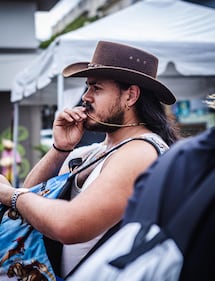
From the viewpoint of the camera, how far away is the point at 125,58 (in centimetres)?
198

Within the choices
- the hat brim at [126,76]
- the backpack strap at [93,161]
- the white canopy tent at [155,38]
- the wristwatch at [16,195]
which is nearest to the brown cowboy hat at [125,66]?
the hat brim at [126,76]

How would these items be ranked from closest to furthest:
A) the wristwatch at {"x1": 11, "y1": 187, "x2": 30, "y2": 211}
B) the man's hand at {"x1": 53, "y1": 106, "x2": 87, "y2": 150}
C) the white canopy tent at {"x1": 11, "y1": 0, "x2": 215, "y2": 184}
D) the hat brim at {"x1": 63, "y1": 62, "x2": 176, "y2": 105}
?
the wristwatch at {"x1": 11, "y1": 187, "x2": 30, "y2": 211}, the hat brim at {"x1": 63, "y1": 62, "x2": 176, "y2": 105}, the man's hand at {"x1": 53, "y1": 106, "x2": 87, "y2": 150}, the white canopy tent at {"x1": 11, "y1": 0, "x2": 215, "y2": 184}

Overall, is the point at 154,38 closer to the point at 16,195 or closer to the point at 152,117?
the point at 152,117

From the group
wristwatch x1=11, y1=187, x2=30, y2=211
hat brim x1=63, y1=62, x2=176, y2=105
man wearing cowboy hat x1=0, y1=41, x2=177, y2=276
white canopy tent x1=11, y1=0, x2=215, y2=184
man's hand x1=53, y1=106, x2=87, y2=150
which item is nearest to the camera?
man wearing cowboy hat x1=0, y1=41, x2=177, y2=276

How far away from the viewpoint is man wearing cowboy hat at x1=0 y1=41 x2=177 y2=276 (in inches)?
62.2

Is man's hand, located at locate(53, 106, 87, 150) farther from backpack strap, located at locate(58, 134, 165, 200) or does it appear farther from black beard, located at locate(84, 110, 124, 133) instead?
backpack strap, located at locate(58, 134, 165, 200)

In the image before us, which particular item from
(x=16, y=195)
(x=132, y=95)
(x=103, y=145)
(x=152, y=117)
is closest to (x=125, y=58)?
(x=132, y=95)

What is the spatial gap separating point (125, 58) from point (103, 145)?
365 millimetres

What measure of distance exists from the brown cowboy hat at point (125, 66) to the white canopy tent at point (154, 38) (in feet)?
8.93

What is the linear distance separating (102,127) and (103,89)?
14 cm

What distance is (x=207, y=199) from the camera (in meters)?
0.97

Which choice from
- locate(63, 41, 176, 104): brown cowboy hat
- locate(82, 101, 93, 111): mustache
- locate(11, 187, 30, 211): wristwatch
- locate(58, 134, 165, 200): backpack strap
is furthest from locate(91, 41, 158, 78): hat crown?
→ locate(11, 187, 30, 211): wristwatch

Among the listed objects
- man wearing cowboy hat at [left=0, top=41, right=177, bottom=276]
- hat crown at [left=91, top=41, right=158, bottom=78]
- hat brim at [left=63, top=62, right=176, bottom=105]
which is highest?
hat crown at [left=91, top=41, right=158, bottom=78]

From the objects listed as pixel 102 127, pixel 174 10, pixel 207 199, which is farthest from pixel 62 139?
pixel 174 10
